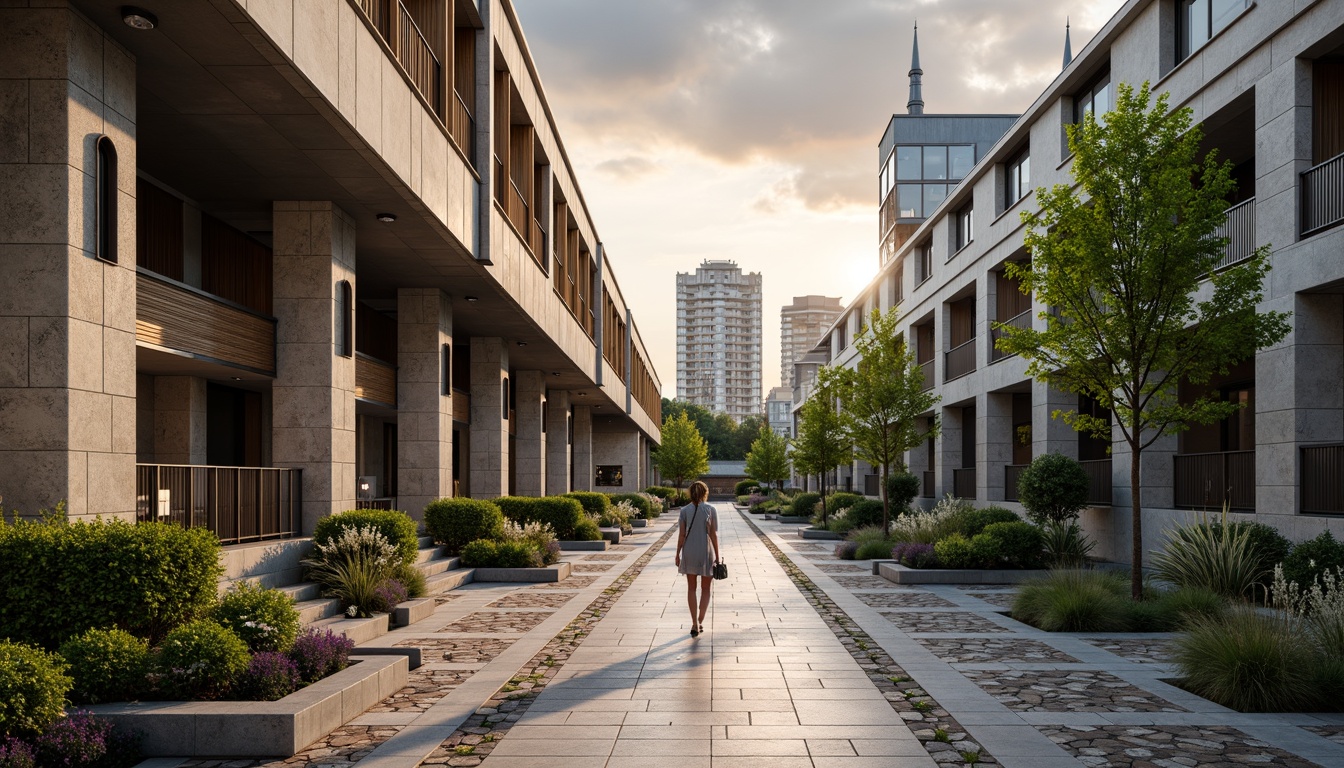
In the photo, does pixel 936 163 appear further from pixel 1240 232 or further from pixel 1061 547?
pixel 1061 547

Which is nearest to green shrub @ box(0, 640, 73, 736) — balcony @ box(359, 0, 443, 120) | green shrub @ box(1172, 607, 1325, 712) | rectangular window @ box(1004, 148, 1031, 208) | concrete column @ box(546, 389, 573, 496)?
balcony @ box(359, 0, 443, 120)

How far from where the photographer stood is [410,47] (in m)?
14.1

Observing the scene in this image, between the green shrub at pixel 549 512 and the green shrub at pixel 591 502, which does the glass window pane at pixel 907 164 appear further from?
the green shrub at pixel 549 512

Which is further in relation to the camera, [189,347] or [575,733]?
[189,347]

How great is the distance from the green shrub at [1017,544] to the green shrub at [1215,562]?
10.6 feet

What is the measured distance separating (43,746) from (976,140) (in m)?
52.0

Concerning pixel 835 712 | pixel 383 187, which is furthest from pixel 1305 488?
→ pixel 383 187

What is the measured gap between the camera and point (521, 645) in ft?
36.3

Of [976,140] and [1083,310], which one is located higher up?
[976,140]

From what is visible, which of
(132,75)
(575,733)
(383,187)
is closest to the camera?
(575,733)

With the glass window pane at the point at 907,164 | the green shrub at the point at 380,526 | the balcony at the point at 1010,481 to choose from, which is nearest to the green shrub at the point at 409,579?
the green shrub at the point at 380,526

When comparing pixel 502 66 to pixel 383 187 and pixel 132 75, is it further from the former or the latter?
pixel 132 75

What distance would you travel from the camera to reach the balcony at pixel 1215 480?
17.4 metres

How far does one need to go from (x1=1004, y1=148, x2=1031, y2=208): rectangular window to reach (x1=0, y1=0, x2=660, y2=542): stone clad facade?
40.7 ft
